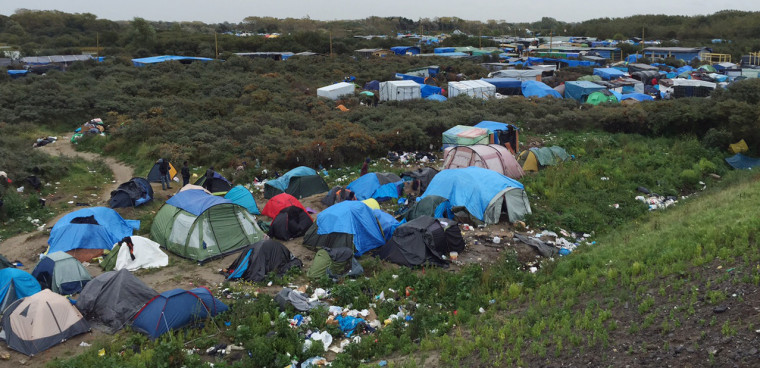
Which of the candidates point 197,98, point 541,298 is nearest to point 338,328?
point 541,298

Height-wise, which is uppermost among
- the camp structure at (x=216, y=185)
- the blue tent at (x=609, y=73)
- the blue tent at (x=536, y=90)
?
the blue tent at (x=609, y=73)

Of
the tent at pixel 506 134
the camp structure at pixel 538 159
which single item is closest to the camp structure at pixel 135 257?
the camp structure at pixel 538 159

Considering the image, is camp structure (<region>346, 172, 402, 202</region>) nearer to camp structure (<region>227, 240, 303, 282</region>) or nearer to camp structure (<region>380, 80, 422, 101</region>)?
camp structure (<region>227, 240, 303, 282</region>)

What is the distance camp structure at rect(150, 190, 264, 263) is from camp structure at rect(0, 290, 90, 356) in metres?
3.90

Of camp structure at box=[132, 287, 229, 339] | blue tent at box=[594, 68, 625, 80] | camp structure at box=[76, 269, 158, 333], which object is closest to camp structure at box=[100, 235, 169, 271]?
camp structure at box=[76, 269, 158, 333]

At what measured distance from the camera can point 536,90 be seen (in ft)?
137

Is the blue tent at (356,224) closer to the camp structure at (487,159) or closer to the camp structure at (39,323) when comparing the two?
the camp structure at (39,323)

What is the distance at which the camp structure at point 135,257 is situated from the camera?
45.4ft

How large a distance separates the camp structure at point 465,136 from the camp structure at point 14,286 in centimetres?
A: 1663

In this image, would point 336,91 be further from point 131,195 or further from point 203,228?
point 203,228

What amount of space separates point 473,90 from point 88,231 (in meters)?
28.9

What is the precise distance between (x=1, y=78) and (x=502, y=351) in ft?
142

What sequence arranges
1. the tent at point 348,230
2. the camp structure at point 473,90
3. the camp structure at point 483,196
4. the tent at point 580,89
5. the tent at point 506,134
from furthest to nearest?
the tent at point 580,89 → the camp structure at point 473,90 → the tent at point 506,134 → the camp structure at point 483,196 → the tent at point 348,230

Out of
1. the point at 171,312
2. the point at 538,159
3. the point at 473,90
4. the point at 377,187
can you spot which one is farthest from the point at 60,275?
the point at 473,90
